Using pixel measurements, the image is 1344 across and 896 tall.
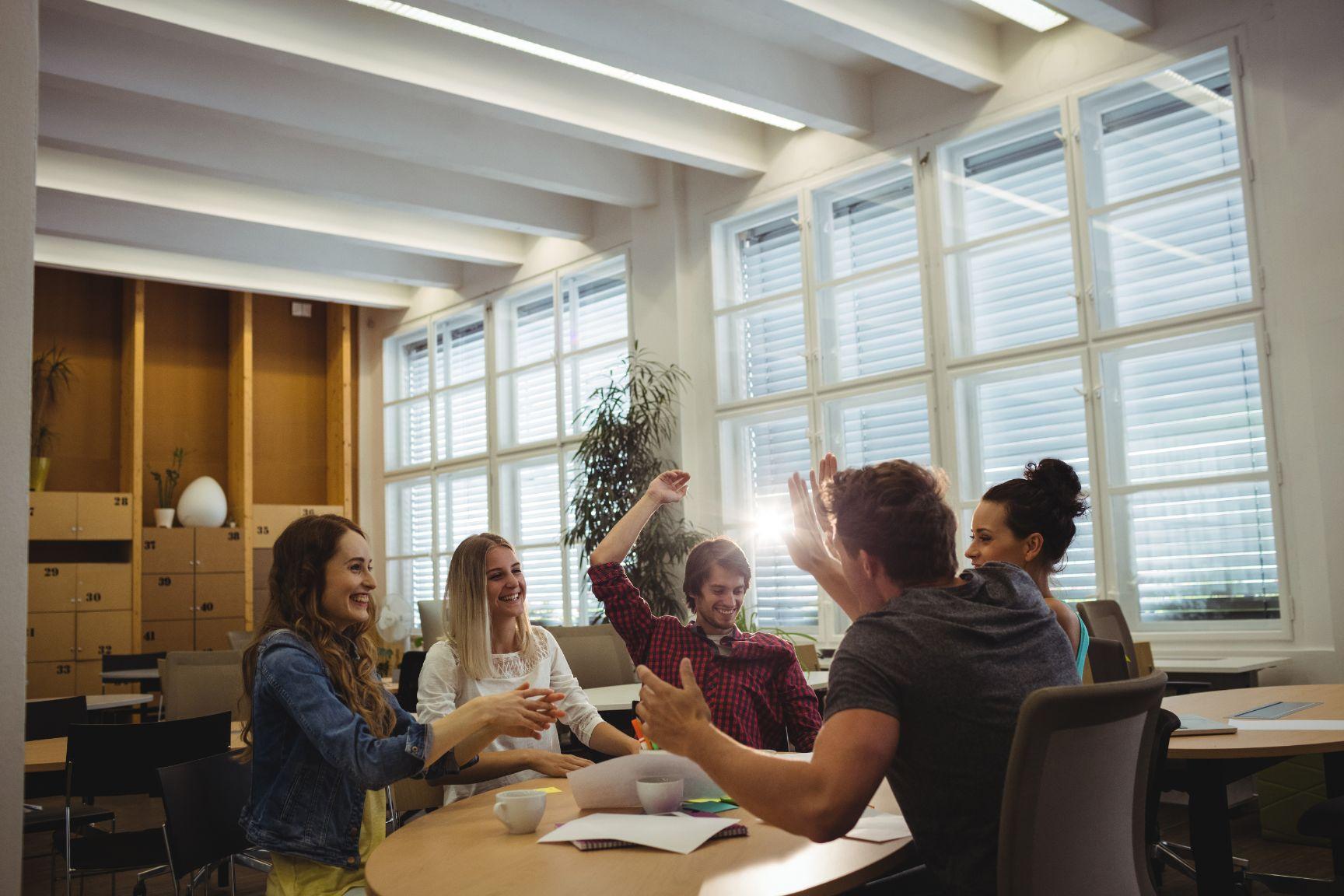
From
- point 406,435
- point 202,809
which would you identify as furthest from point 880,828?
point 406,435

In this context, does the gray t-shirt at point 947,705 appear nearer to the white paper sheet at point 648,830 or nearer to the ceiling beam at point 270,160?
the white paper sheet at point 648,830

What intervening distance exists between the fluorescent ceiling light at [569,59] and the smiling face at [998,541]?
3971 millimetres

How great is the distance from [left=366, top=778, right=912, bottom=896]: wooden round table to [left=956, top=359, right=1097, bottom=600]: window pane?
4541 millimetres

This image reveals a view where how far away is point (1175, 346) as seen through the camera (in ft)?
19.1

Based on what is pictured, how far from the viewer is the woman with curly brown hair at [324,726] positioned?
7.03ft

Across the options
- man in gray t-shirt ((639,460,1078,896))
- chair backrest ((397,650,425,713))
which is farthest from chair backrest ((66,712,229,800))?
man in gray t-shirt ((639,460,1078,896))

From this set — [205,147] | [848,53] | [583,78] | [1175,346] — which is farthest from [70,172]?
[1175,346]

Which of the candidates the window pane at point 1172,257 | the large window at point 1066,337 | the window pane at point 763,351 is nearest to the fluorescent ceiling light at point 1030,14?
the large window at point 1066,337

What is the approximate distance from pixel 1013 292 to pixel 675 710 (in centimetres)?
545

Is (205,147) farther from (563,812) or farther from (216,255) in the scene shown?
(563,812)

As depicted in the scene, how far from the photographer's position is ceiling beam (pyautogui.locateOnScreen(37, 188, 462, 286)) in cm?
845

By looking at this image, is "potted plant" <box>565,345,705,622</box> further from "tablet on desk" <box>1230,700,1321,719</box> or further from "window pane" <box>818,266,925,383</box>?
"tablet on desk" <box>1230,700,1321,719</box>

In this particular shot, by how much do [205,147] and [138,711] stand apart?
4.76m

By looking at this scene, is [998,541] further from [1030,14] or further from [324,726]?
[1030,14]
